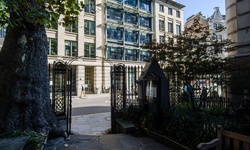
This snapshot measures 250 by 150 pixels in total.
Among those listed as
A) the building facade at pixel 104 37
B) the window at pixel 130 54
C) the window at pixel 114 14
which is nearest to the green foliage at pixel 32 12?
the building facade at pixel 104 37

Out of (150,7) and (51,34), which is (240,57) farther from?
(150,7)

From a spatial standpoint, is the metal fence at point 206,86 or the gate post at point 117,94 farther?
the gate post at point 117,94

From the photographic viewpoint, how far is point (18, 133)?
454 centimetres

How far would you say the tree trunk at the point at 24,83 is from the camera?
5082mm

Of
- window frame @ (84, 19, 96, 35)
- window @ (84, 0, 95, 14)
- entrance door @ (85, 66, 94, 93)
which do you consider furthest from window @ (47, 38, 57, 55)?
window @ (84, 0, 95, 14)

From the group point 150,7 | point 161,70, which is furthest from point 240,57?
point 150,7

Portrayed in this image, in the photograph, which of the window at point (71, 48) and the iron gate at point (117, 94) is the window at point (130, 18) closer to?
the window at point (71, 48)

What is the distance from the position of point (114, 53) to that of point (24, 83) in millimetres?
25730

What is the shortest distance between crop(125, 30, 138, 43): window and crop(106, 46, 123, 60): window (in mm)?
2669

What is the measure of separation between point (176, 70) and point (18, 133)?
5.65 m

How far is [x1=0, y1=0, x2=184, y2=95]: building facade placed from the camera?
25.8 meters

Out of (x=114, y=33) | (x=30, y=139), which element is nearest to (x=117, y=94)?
(x=30, y=139)

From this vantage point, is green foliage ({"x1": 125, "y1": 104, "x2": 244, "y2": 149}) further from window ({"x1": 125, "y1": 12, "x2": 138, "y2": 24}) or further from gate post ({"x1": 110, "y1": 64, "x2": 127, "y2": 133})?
window ({"x1": 125, "y1": 12, "x2": 138, "y2": 24})

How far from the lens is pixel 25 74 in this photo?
536 cm
